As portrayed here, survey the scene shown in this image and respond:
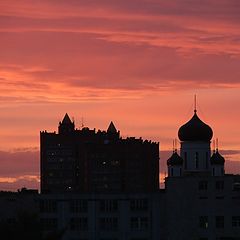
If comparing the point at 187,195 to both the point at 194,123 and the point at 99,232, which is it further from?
the point at 194,123

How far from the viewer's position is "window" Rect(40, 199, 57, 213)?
149 meters

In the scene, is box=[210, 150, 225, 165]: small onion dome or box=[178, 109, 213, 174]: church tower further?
box=[210, 150, 225, 165]: small onion dome

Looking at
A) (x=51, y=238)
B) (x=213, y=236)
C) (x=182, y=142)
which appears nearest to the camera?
(x=51, y=238)

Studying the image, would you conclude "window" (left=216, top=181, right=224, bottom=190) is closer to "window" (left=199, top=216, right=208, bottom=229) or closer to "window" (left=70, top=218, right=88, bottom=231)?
"window" (left=199, top=216, right=208, bottom=229)

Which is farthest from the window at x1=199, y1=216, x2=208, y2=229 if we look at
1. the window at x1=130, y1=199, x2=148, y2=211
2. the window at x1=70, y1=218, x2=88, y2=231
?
the window at x1=70, y1=218, x2=88, y2=231

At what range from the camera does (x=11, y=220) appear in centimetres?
14700

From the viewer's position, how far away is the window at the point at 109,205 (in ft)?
490

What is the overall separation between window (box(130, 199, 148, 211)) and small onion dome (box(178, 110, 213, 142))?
18071 millimetres

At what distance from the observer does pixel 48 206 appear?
490 ft

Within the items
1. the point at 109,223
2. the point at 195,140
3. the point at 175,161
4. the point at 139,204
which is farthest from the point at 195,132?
the point at 109,223

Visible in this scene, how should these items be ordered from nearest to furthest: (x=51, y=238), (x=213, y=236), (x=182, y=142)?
(x=51, y=238)
(x=213, y=236)
(x=182, y=142)

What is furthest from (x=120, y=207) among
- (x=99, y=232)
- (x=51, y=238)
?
(x=51, y=238)

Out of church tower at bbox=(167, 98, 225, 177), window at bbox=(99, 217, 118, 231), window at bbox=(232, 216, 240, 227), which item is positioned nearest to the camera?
window at bbox=(232, 216, 240, 227)

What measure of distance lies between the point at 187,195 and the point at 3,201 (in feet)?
61.3
